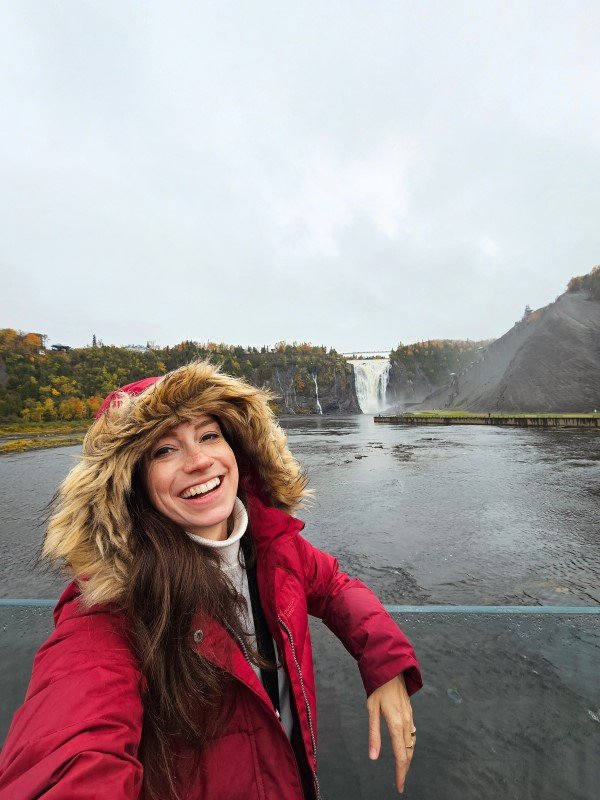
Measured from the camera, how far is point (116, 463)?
1.55 meters

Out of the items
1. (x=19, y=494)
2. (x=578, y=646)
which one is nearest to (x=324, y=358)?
(x=19, y=494)

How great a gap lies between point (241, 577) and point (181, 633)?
0.40 m

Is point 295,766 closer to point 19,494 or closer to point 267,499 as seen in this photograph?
point 267,499

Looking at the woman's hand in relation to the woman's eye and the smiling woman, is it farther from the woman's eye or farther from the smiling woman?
the woman's eye

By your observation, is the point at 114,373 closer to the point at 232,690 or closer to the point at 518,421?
the point at 518,421

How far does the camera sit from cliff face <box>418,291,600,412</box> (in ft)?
139

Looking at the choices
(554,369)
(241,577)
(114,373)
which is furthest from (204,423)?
(114,373)

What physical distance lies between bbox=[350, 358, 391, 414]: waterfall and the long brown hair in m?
82.6

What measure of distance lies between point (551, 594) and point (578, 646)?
227 cm

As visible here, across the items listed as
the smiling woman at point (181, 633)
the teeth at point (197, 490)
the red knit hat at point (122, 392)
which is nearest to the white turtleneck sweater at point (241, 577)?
the smiling woman at point (181, 633)

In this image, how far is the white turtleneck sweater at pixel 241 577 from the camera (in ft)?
5.35

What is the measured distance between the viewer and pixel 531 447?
17.7 meters

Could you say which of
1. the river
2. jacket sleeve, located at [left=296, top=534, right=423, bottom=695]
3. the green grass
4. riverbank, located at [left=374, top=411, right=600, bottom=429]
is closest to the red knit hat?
jacket sleeve, located at [left=296, top=534, right=423, bottom=695]

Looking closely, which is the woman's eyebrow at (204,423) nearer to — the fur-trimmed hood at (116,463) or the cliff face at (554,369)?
the fur-trimmed hood at (116,463)
